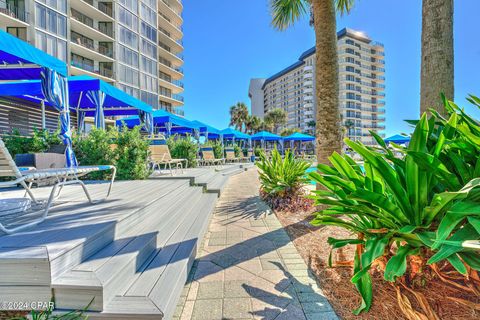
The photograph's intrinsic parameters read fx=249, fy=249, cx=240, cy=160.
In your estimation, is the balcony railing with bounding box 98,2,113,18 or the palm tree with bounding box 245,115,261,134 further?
the palm tree with bounding box 245,115,261,134

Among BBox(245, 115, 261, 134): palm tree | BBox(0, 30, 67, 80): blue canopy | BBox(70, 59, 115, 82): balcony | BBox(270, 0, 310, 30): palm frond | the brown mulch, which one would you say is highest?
BBox(70, 59, 115, 82): balcony

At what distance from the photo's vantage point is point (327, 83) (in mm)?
4297

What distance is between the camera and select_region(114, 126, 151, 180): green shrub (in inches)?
241

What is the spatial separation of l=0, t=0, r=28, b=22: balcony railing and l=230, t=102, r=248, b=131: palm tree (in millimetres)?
35485

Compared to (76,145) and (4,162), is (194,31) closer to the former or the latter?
(76,145)

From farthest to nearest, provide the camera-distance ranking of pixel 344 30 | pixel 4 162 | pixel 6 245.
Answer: pixel 344 30 < pixel 4 162 < pixel 6 245

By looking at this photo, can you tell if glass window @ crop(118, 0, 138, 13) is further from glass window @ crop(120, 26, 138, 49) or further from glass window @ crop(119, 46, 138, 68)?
glass window @ crop(119, 46, 138, 68)

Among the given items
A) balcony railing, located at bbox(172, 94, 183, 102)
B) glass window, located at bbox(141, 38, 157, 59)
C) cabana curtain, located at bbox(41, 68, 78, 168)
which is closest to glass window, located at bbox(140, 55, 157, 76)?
A: glass window, located at bbox(141, 38, 157, 59)

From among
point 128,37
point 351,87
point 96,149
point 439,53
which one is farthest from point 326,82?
point 351,87

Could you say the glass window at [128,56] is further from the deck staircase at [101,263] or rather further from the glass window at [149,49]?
the deck staircase at [101,263]

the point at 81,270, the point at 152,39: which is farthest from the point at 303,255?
the point at 152,39

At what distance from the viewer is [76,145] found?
247 inches

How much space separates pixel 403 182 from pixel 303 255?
1.52 meters

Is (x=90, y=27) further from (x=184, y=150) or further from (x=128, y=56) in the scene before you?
(x=184, y=150)
